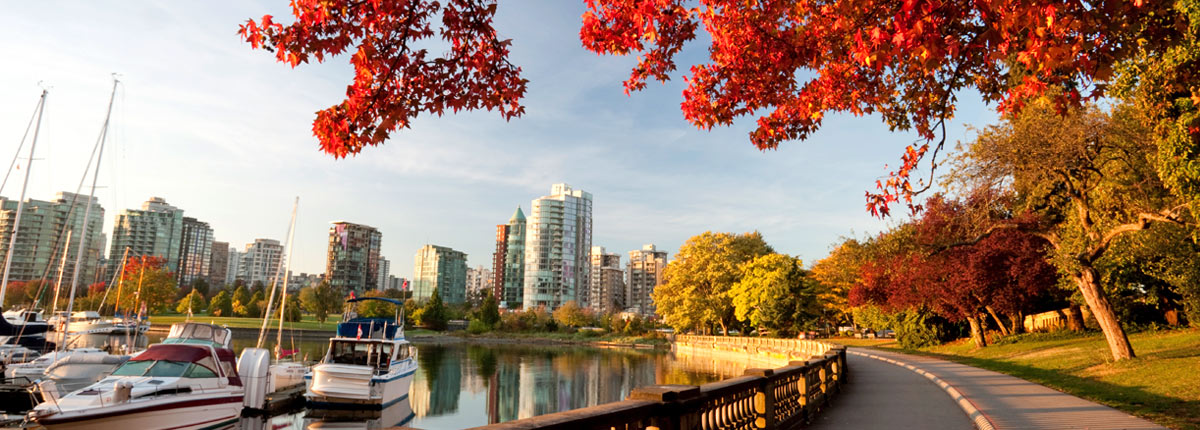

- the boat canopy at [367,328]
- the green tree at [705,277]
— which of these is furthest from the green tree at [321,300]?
the boat canopy at [367,328]

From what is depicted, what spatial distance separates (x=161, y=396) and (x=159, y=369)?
61.6 inches

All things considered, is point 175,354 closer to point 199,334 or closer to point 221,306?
point 199,334

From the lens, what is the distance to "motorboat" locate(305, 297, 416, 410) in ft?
75.1

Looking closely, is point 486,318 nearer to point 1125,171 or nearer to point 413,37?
point 1125,171

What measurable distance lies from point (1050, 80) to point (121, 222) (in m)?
188

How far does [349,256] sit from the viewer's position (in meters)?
169

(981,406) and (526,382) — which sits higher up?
(981,406)

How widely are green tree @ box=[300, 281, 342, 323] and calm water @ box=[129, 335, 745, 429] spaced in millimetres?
45200

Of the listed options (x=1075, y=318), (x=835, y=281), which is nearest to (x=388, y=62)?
(x=1075, y=318)

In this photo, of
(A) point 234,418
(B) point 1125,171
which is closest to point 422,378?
(A) point 234,418

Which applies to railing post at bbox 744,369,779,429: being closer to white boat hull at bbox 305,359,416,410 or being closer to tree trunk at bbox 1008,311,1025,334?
white boat hull at bbox 305,359,416,410

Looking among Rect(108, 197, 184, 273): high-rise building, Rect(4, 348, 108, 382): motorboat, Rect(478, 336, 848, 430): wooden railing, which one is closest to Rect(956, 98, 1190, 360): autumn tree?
Rect(478, 336, 848, 430): wooden railing

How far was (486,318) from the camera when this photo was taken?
94.6m

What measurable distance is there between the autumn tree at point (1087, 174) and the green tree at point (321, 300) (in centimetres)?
9048
